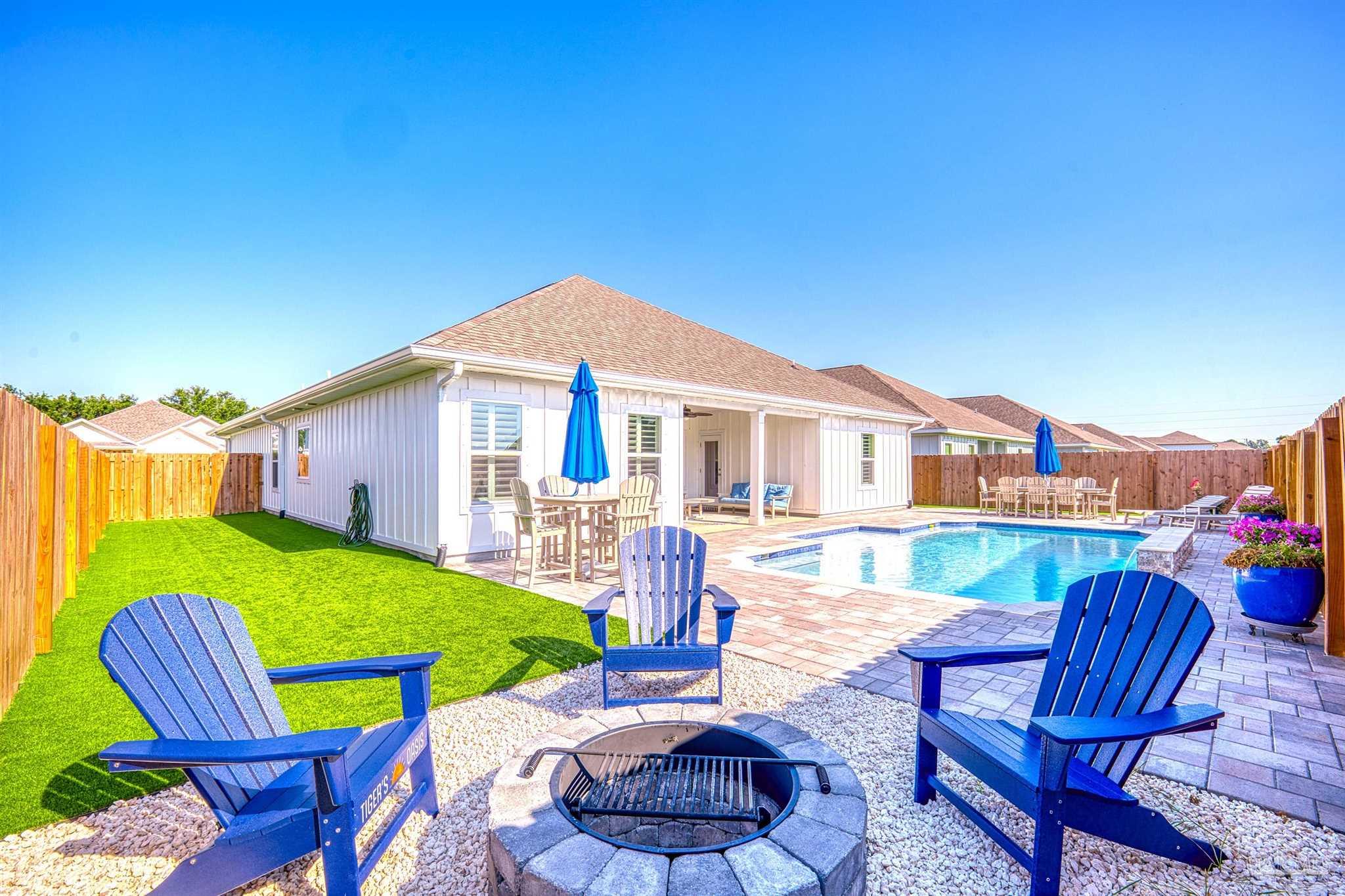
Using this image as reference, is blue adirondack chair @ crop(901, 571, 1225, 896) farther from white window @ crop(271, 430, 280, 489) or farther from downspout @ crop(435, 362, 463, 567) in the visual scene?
white window @ crop(271, 430, 280, 489)

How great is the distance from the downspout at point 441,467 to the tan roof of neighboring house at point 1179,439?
6378 centimetres

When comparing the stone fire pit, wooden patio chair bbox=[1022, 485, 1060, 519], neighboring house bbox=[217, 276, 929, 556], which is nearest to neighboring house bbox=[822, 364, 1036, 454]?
neighboring house bbox=[217, 276, 929, 556]

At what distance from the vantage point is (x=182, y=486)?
54.3 ft

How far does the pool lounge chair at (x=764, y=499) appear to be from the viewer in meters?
15.0

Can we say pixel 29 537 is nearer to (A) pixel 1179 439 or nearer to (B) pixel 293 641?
(B) pixel 293 641

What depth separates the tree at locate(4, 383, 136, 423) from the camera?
42656 millimetres

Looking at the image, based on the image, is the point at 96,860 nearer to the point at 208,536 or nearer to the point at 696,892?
the point at 696,892

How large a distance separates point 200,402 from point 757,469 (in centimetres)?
5993

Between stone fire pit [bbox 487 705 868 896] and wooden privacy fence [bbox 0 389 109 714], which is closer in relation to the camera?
stone fire pit [bbox 487 705 868 896]

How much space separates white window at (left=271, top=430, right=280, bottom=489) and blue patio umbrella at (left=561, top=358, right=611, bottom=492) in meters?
12.9

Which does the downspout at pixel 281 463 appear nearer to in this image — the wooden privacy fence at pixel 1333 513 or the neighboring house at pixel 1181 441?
the wooden privacy fence at pixel 1333 513

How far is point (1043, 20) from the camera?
7.64 metres

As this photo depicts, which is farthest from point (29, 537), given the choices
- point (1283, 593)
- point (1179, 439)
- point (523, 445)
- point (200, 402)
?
point (1179, 439)

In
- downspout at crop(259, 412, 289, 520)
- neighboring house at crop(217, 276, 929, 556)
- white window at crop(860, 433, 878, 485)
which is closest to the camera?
neighboring house at crop(217, 276, 929, 556)
